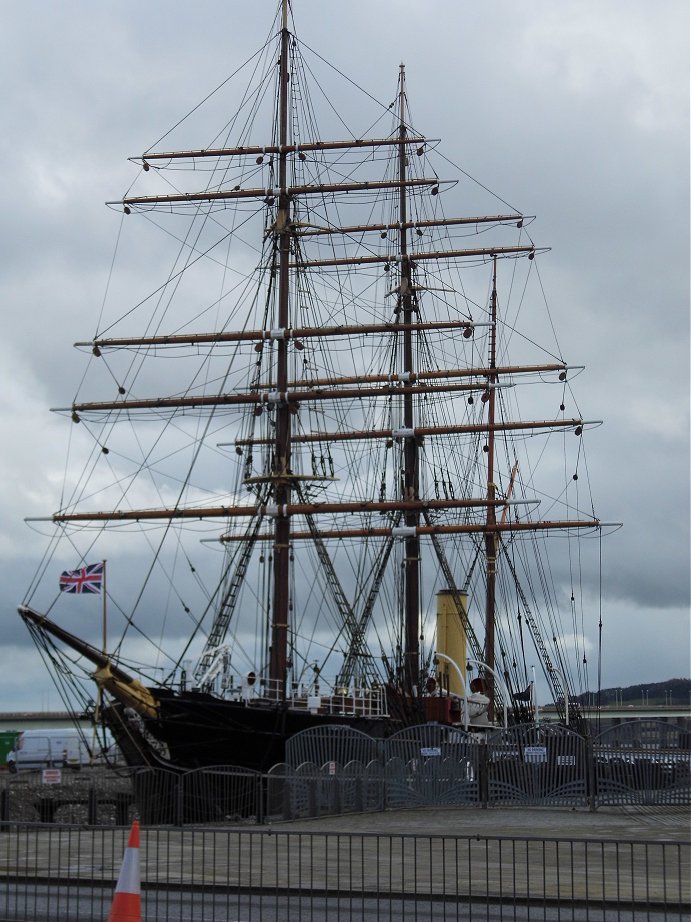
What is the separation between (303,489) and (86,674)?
11.9 m

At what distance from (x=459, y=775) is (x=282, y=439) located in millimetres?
18070

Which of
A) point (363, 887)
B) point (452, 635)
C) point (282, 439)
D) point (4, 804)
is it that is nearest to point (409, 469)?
point (452, 635)

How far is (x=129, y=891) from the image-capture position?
30.7 feet

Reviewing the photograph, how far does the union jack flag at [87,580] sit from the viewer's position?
33.0m

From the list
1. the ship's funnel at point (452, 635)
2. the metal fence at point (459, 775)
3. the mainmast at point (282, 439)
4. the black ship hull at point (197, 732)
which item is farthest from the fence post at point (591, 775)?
the ship's funnel at point (452, 635)

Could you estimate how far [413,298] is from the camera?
177 ft

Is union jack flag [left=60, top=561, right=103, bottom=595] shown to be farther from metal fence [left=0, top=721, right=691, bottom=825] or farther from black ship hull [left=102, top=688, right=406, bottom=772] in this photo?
metal fence [left=0, top=721, right=691, bottom=825]

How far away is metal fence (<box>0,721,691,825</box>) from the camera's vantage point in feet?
83.1

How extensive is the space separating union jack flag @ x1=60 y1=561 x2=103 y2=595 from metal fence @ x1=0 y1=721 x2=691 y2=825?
20.7 feet

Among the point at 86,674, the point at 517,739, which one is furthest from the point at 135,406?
the point at 517,739

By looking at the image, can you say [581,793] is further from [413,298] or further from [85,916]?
[413,298]

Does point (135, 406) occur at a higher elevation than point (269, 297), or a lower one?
lower

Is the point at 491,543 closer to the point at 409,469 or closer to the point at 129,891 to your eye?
the point at 409,469

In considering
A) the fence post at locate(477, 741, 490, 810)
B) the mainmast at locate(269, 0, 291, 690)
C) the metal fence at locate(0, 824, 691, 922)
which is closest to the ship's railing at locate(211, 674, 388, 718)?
the mainmast at locate(269, 0, 291, 690)
